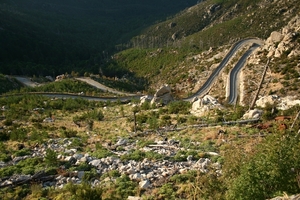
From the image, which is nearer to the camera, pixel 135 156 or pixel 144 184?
pixel 144 184

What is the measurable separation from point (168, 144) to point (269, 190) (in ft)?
35.9

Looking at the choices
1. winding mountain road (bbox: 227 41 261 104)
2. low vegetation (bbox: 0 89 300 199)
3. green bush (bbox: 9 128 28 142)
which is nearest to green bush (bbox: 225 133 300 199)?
low vegetation (bbox: 0 89 300 199)

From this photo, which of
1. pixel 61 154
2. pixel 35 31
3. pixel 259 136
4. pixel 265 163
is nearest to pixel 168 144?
pixel 259 136

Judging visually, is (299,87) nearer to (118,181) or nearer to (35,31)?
(118,181)

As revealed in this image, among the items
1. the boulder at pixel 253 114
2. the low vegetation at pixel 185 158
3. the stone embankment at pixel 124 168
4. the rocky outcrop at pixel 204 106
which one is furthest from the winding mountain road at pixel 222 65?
the stone embankment at pixel 124 168

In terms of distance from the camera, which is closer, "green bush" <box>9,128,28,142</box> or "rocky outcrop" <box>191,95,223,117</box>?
"green bush" <box>9,128,28,142</box>

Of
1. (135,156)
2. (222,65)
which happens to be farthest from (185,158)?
(222,65)

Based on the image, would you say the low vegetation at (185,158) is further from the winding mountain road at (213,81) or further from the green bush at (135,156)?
the winding mountain road at (213,81)

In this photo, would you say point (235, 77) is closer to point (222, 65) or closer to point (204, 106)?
point (222, 65)

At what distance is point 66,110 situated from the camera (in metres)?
43.2

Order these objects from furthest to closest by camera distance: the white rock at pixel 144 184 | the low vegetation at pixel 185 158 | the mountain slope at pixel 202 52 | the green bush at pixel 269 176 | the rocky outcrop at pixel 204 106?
the mountain slope at pixel 202 52, the rocky outcrop at pixel 204 106, the white rock at pixel 144 184, the low vegetation at pixel 185 158, the green bush at pixel 269 176

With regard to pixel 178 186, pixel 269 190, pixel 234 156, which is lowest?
pixel 178 186

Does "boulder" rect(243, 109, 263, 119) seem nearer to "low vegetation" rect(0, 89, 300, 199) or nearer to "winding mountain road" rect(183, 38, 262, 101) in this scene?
"low vegetation" rect(0, 89, 300, 199)

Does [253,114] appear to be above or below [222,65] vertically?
below
